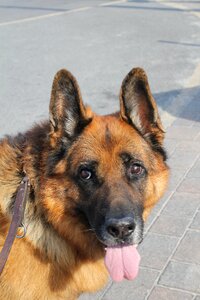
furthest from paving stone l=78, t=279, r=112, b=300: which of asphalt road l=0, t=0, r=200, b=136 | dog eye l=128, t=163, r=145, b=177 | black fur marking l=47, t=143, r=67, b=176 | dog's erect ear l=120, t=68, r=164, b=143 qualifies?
asphalt road l=0, t=0, r=200, b=136

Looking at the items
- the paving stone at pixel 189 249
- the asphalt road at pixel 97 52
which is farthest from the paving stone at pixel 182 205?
the asphalt road at pixel 97 52

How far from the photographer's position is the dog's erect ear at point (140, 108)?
350 centimetres

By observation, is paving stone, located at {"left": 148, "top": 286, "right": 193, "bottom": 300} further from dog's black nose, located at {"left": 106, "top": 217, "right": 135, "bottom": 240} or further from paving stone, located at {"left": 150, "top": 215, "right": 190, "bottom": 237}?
dog's black nose, located at {"left": 106, "top": 217, "right": 135, "bottom": 240}

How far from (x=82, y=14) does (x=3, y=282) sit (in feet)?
44.9

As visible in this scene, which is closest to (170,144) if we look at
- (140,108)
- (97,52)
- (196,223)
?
(196,223)

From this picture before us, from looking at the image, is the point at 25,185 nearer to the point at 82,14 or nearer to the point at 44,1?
the point at 82,14

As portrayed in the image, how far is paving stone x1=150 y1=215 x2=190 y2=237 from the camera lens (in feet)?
15.4

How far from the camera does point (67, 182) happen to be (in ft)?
11.0

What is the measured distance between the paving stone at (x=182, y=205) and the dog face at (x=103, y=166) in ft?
4.63

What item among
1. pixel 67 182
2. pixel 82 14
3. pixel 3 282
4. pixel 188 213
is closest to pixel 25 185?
pixel 67 182

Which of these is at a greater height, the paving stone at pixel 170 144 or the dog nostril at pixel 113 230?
the dog nostril at pixel 113 230

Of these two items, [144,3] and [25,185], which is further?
[144,3]

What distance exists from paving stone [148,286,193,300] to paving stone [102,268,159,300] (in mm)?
71

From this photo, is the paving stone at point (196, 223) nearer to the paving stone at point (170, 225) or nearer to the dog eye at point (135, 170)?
the paving stone at point (170, 225)
